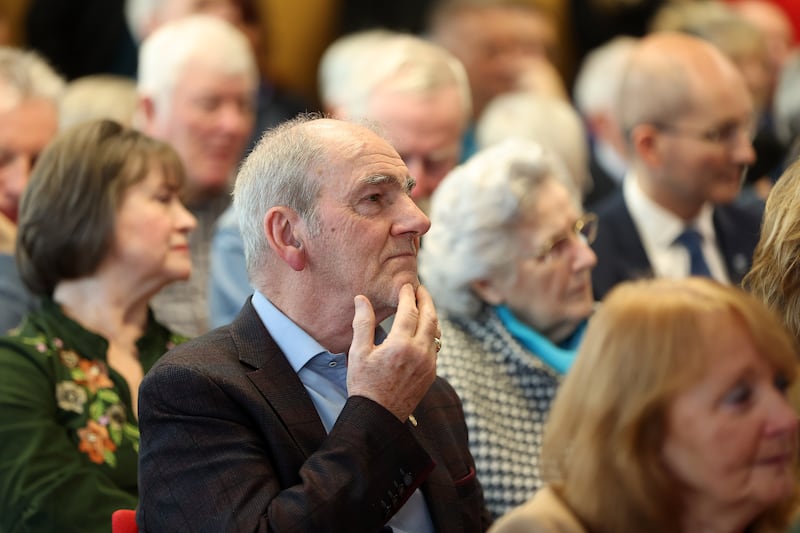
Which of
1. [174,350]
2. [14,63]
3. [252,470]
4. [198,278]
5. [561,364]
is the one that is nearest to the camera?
[252,470]

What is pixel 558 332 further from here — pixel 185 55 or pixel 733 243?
pixel 185 55

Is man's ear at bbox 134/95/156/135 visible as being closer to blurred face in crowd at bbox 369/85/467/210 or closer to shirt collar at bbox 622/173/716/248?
blurred face in crowd at bbox 369/85/467/210

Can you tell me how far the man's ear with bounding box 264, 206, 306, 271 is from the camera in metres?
2.52

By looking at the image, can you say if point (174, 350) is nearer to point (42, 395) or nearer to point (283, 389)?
point (283, 389)

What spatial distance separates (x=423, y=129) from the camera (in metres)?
4.16

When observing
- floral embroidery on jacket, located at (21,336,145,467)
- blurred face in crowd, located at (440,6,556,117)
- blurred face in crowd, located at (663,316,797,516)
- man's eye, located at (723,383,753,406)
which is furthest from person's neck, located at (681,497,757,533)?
blurred face in crowd, located at (440,6,556,117)

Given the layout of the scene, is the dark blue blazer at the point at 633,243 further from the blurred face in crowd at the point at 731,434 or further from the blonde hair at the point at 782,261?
the blurred face in crowd at the point at 731,434

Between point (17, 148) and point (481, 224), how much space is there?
1.46 meters

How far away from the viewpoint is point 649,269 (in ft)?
13.7

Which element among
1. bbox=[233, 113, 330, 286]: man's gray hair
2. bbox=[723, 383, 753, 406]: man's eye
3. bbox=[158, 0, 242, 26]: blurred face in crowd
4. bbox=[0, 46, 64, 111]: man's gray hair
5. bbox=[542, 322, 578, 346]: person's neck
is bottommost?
bbox=[542, 322, 578, 346]: person's neck

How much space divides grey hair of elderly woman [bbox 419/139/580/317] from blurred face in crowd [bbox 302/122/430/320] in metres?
0.99

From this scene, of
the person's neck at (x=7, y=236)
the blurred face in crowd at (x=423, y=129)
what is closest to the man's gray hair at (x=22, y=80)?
the person's neck at (x=7, y=236)

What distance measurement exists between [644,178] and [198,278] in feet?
5.17

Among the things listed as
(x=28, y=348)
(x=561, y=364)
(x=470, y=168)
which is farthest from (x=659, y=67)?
(x=28, y=348)
